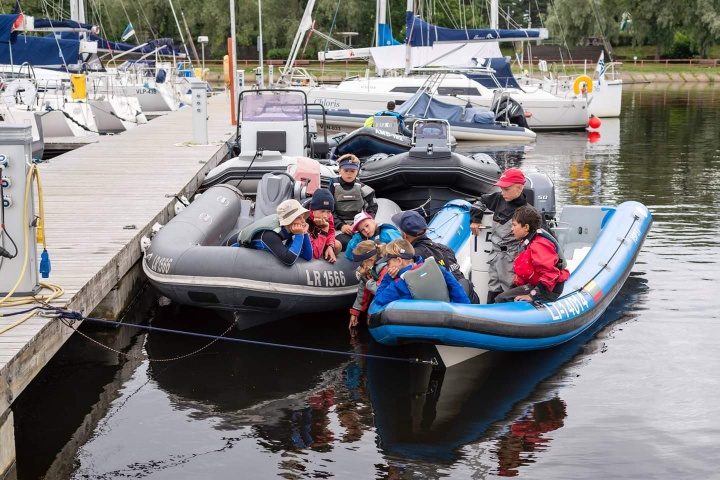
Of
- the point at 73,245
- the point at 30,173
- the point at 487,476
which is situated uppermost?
the point at 30,173

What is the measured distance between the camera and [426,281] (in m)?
7.43

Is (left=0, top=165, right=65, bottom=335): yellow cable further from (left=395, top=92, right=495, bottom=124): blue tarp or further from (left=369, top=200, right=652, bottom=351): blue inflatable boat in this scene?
(left=395, top=92, right=495, bottom=124): blue tarp

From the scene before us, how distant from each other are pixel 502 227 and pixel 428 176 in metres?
3.77

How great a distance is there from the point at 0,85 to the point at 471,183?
1136 cm

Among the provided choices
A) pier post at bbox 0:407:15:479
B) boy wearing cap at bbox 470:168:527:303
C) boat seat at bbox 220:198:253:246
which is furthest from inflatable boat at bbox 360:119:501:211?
pier post at bbox 0:407:15:479

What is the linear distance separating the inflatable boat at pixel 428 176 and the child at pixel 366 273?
3.66m

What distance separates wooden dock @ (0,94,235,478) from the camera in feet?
20.4

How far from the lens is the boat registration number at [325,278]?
28.3ft

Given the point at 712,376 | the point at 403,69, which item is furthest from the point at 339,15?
the point at 712,376

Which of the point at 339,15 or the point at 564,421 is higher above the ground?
the point at 339,15

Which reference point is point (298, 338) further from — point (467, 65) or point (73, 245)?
point (467, 65)

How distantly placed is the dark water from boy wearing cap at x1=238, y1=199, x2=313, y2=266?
0.87 meters

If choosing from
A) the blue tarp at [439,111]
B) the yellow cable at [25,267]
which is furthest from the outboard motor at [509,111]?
the yellow cable at [25,267]

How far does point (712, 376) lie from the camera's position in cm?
809
